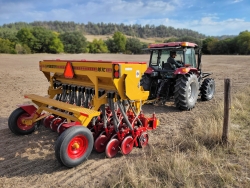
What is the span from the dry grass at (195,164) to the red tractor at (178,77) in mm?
2068

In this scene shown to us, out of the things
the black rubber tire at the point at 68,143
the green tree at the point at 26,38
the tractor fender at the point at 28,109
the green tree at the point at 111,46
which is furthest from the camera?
the green tree at the point at 111,46

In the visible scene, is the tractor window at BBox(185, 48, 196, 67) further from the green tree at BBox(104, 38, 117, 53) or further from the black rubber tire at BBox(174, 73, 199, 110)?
Result: the green tree at BBox(104, 38, 117, 53)

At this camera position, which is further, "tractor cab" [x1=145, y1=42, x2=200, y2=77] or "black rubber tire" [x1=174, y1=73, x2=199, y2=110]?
"tractor cab" [x1=145, y1=42, x2=200, y2=77]

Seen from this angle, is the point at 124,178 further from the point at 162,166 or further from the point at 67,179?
the point at 67,179

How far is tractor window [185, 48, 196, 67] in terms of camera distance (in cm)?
723

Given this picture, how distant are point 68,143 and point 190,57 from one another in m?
5.32

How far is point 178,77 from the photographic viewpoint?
6.79 meters

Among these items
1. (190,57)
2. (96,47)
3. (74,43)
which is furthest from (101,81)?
(96,47)

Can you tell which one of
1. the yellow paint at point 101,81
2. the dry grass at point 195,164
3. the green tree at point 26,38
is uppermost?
the green tree at point 26,38

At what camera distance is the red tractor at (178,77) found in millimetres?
6605

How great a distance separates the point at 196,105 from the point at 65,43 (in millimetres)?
59136

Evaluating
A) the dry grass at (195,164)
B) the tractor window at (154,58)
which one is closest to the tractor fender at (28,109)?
the dry grass at (195,164)

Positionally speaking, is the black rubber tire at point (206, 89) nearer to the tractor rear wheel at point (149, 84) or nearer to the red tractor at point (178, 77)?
the red tractor at point (178, 77)

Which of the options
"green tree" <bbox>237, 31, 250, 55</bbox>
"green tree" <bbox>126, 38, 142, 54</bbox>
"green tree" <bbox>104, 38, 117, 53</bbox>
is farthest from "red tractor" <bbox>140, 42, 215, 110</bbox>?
"green tree" <bbox>104, 38, 117, 53</bbox>
